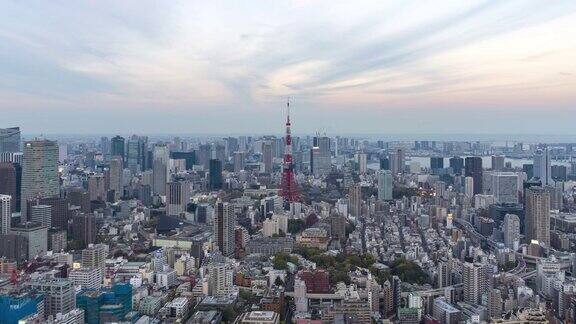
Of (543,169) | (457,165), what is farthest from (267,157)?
(543,169)

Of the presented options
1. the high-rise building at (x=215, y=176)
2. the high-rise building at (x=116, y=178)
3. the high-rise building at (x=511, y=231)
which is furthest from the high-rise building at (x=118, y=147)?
the high-rise building at (x=511, y=231)

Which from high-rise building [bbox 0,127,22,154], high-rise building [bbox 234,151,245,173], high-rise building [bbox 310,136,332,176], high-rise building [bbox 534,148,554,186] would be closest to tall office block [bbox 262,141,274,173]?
high-rise building [bbox 234,151,245,173]

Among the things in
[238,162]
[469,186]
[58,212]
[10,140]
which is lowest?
[58,212]

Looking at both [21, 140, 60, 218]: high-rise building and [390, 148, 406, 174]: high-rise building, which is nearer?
[21, 140, 60, 218]: high-rise building

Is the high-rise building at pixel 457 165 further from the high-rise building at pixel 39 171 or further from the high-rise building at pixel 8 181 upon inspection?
the high-rise building at pixel 8 181

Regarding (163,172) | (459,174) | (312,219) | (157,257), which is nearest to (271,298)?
(157,257)

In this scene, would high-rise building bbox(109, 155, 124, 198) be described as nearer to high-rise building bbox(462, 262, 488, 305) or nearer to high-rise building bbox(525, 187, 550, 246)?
high-rise building bbox(525, 187, 550, 246)

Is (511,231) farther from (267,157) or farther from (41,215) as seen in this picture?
(267,157)
